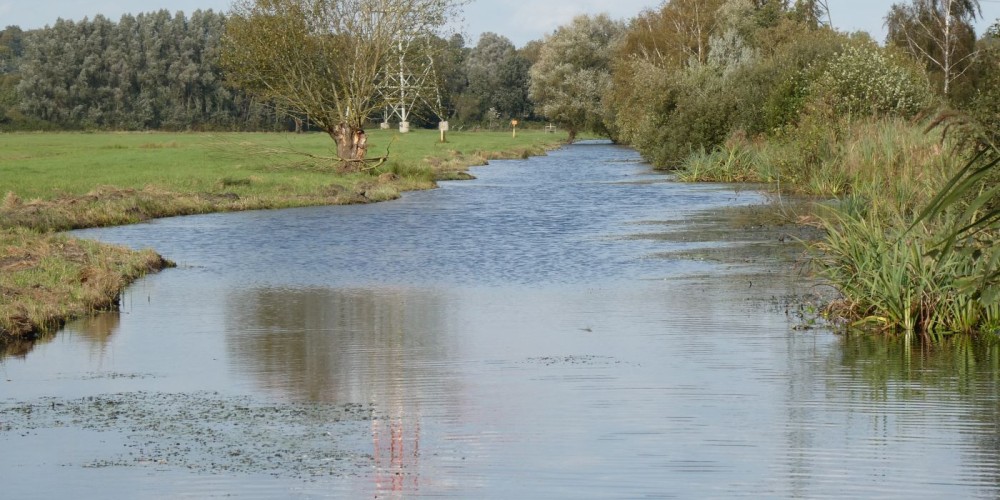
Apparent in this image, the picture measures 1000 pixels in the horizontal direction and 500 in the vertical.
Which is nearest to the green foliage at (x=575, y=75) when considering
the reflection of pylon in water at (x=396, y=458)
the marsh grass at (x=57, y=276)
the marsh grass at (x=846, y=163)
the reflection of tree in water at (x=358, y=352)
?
the marsh grass at (x=846, y=163)

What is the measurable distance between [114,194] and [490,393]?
25.2 m

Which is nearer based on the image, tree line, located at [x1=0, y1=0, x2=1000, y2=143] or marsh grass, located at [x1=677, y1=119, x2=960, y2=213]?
marsh grass, located at [x1=677, y1=119, x2=960, y2=213]

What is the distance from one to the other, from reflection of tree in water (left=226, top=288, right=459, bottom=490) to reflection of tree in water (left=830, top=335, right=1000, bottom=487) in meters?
3.55

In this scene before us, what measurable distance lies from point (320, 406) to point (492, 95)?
13534 cm

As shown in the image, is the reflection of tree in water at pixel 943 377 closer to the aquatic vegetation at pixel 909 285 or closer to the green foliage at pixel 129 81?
the aquatic vegetation at pixel 909 285

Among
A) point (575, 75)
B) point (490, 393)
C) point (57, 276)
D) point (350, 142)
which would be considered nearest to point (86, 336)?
point (57, 276)

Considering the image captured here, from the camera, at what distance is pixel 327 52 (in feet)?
162

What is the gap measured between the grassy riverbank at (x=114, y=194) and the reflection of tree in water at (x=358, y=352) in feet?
7.06

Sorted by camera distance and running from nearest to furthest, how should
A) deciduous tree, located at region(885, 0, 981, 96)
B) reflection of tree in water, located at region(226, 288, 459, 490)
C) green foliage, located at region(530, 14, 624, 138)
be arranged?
reflection of tree in water, located at region(226, 288, 459, 490) < deciduous tree, located at region(885, 0, 981, 96) < green foliage, located at region(530, 14, 624, 138)

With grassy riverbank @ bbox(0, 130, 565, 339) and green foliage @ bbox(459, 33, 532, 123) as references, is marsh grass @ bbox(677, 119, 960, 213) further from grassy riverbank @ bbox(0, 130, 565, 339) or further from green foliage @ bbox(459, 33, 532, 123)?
green foliage @ bbox(459, 33, 532, 123)

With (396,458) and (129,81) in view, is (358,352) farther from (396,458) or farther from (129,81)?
(129,81)

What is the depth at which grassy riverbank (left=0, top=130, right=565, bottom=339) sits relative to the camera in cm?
1620

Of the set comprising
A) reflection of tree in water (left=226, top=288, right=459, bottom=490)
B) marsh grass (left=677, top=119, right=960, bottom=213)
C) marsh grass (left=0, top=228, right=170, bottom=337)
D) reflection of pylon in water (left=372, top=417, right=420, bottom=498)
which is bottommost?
→ reflection of pylon in water (left=372, top=417, right=420, bottom=498)

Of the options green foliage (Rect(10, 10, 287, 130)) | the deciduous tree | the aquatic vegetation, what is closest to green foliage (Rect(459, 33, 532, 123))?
green foliage (Rect(10, 10, 287, 130))
